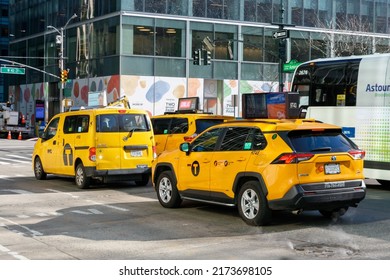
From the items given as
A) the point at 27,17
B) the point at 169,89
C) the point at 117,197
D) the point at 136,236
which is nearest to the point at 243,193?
the point at 136,236

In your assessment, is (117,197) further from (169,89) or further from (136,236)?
Answer: (169,89)

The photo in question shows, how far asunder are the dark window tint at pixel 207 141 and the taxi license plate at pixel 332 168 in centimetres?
214

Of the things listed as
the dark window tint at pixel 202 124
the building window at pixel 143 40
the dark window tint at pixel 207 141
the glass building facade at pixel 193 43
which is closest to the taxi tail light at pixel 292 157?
the dark window tint at pixel 207 141

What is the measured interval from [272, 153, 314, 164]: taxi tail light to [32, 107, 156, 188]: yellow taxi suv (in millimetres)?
6381

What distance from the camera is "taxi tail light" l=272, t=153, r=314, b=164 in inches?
368

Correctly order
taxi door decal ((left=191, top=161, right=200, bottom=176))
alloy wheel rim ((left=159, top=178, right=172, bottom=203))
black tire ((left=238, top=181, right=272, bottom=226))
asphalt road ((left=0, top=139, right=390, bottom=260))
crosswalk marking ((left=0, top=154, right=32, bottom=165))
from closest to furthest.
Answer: asphalt road ((left=0, top=139, right=390, bottom=260))
black tire ((left=238, top=181, right=272, bottom=226))
taxi door decal ((left=191, top=161, right=200, bottom=176))
alloy wheel rim ((left=159, top=178, right=172, bottom=203))
crosswalk marking ((left=0, top=154, right=32, bottom=165))

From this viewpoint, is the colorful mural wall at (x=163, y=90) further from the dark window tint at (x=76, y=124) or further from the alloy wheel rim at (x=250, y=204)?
the alloy wheel rim at (x=250, y=204)

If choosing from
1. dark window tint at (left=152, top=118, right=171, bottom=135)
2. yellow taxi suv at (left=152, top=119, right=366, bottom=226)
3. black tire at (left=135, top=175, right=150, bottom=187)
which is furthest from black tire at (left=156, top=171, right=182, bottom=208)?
dark window tint at (left=152, top=118, right=171, bottom=135)

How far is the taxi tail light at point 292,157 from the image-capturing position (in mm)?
9359

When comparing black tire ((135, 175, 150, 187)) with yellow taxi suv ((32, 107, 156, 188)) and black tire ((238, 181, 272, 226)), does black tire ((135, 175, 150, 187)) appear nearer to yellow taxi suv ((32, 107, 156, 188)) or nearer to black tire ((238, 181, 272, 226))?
yellow taxi suv ((32, 107, 156, 188))

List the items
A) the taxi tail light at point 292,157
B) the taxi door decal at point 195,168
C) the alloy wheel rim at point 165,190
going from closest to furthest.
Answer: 1. the taxi tail light at point 292,157
2. the taxi door decal at point 195,168
3. the alloy wheel rim at point 165,190

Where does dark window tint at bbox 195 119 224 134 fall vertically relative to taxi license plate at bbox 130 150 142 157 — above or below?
above

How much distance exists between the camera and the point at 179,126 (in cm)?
1820

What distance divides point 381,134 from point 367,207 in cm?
349
